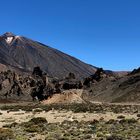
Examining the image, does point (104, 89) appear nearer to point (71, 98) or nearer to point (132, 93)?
point (132, 93)

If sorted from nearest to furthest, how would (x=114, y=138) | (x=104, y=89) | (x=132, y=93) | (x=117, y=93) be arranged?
(x=114, y=138)
(x=132, y=93)
(x=117, y=93)
(x=104, y=89)

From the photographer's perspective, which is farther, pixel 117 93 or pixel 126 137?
pixel 117 93

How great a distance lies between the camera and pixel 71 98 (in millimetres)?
124688

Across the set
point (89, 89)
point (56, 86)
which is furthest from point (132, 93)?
point (56, 86)

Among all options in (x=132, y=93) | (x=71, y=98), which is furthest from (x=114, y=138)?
(x=132, y=93)

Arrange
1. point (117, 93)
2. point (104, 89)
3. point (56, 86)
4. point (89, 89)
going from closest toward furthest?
point (117, 93) → point (104, 89) → point (89, 89) → point (56, 86)

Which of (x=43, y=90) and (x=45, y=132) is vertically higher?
(x=43, y=90)

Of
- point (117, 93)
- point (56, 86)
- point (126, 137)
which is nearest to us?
point (126, 137)

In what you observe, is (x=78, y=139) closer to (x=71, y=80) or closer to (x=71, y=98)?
(x=71, y=98)

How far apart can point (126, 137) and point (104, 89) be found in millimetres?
137006

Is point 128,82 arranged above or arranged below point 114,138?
above

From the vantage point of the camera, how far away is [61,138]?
26188 millimetres

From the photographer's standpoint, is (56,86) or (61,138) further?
(56,86)

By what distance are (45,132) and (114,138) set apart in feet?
24.0
